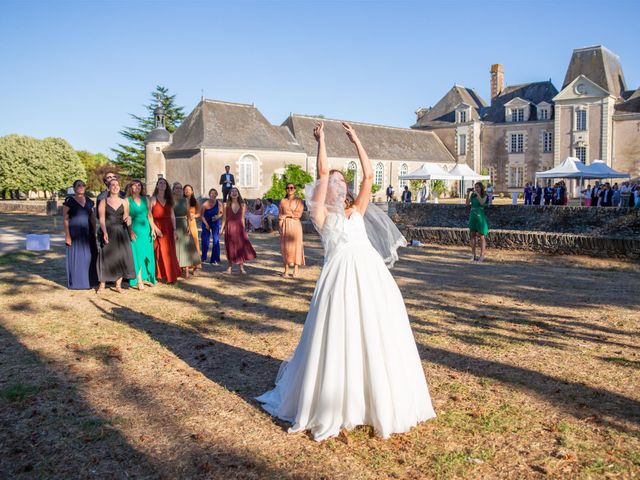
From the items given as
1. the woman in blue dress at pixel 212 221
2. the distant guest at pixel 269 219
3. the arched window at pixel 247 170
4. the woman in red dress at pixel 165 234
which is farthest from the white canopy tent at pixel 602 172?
the arched window at pixel 247 170

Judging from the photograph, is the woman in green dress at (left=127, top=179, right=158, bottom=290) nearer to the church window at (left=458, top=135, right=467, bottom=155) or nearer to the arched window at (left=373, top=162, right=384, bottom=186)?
the arched window at (left=373, top=162, right=384, bottom=186)

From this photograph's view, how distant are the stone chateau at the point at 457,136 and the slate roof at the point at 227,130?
0.29 ft

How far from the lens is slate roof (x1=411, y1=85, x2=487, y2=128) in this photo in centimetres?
6044

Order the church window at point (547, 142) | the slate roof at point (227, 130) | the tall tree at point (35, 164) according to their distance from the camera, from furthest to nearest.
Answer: the tall tree at point (35, 164) → the church window at point (547, 142) → the slate roof at point (227, 130)

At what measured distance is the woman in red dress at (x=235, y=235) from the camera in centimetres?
1152

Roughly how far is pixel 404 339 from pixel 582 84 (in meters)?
52.5

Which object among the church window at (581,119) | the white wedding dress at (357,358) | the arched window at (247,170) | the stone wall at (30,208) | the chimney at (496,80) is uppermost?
the chimney at (496,80)

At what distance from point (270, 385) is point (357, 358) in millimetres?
1437

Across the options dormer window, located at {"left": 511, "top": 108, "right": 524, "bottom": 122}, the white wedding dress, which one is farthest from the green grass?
dormer window, located at {"left": 511, "top": 108, "right": 524, "bottom": 122}

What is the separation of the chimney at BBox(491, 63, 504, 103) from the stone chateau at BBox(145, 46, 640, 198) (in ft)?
0.35

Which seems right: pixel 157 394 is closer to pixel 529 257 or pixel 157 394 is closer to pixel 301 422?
pixel 301 422

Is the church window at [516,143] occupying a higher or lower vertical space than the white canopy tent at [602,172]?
higher

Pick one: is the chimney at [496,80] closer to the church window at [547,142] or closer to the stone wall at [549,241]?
the church window at [547,142]

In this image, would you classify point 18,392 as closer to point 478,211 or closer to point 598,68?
point 478,211
